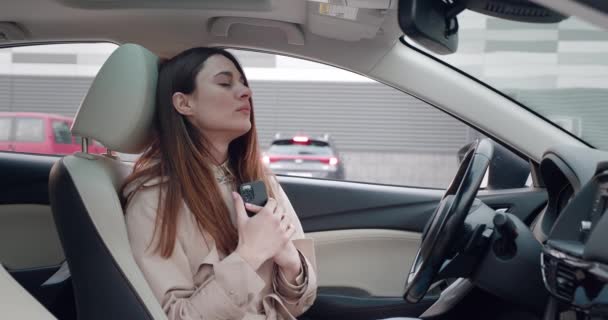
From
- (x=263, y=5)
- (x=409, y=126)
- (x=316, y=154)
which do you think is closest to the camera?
(x=263, y=5)

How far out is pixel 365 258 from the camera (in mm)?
2447

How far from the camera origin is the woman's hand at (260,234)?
1434 mm

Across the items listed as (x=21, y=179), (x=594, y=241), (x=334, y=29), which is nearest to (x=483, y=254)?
(x=594, y=241)

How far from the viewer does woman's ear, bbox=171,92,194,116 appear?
5.22 ft

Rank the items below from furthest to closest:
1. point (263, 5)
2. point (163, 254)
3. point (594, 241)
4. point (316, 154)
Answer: point (316, 154)
point (263, 5)
point (163, 254)
point (594, 241)

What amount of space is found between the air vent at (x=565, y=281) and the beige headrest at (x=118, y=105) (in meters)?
0.92

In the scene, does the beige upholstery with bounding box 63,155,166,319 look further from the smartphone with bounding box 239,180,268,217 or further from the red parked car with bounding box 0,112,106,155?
the red parked car with bounding box 0,112,106,155

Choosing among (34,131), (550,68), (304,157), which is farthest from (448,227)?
(34,131)

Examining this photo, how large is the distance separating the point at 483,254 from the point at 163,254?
2.40 ft

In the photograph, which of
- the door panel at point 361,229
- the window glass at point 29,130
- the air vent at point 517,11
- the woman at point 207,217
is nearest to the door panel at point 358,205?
the door panel at point 361,229

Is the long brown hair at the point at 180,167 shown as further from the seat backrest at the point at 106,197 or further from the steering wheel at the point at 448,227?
the steering wheel at the point at 448,227

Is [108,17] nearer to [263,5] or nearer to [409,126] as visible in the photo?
[263,5]

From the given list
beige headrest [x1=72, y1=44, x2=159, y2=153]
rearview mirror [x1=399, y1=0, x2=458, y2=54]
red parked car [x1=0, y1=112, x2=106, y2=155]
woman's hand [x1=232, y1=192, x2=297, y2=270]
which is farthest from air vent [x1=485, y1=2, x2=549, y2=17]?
red parked car [x1=0, y1=112, x2=106, y2=155]

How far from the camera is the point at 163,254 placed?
1428 mm
